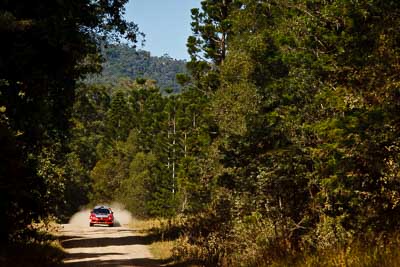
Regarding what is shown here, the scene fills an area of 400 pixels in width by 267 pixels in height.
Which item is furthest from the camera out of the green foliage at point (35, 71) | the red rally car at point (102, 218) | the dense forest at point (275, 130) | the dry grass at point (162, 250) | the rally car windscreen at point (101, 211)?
the rally car windscreen at point (101, 211)

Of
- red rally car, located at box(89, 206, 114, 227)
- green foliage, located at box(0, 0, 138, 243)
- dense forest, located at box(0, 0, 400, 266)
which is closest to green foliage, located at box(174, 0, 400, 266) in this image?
dense forest, located at box(0, 0, 400, 266)

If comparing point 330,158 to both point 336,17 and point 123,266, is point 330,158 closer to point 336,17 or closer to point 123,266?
point 336,17

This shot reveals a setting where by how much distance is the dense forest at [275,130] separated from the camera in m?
11.2

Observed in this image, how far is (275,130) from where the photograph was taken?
65.0ft

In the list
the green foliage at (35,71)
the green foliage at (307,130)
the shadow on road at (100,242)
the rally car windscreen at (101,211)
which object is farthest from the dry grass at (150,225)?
the green foliage at (35,71)

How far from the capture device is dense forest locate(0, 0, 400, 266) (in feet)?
36.7

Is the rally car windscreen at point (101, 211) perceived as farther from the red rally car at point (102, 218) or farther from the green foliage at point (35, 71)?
the green foliage at point (35, 71)

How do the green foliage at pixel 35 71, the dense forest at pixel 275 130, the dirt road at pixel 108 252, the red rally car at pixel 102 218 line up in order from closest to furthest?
the dense forest at pixel 275 130 → the green foliage at pixel 35 71 → the dirt road at pixel 108 252 → the red rally car at pixel 102 218

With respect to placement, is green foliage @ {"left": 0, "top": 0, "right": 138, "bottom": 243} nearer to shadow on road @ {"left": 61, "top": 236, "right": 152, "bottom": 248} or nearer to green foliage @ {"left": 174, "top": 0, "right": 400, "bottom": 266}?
green foliage @ {"left": 174, "top": 0, "right": 400, "bottom": 266}

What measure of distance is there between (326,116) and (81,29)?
9385mm

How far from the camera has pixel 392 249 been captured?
870 centimetres

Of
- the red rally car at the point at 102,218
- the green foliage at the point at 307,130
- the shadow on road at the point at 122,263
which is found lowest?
the shadow on road at the point at 122,263

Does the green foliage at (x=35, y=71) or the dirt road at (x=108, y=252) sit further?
the dirt road at (x=108, y=252)

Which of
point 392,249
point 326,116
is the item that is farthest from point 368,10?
point 326,116
